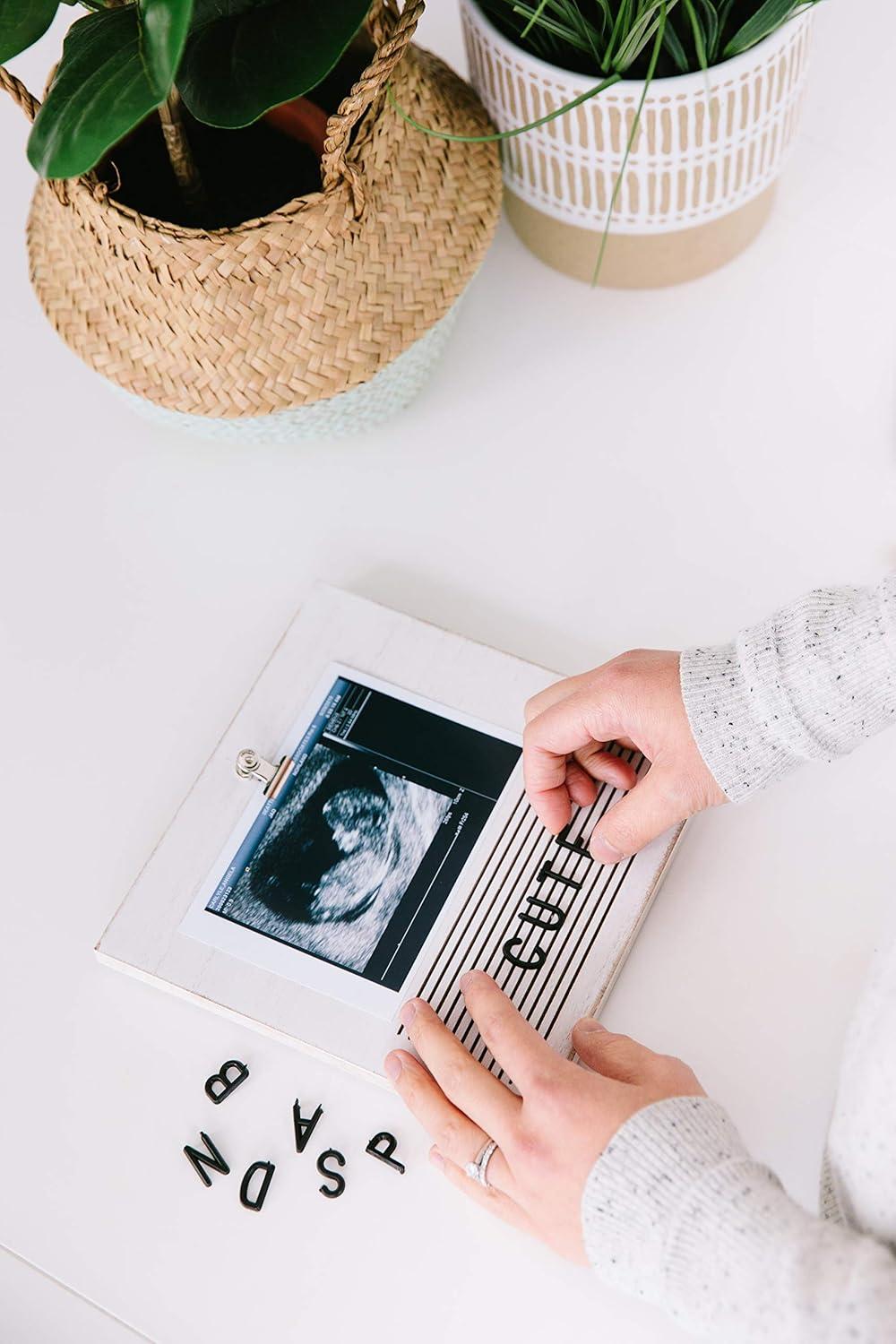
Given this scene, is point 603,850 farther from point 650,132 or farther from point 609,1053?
point 650,132

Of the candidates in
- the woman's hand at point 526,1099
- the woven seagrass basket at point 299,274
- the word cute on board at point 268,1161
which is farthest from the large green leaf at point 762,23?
the word cute on board at point 268,1161

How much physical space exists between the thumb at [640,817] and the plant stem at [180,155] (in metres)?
0.46

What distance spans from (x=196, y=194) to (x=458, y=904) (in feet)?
1.56

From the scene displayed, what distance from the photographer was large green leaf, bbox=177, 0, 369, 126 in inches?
25.2

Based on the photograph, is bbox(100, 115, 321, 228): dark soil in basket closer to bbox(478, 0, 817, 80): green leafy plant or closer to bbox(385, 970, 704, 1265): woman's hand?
bbox(478, 0, 817, 80): green leafy plant

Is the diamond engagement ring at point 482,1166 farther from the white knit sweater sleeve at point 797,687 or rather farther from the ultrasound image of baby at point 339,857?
the white knit sweater sleeve at point 797,687

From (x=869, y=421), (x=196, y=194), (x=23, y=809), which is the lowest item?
(x=23, y=809)

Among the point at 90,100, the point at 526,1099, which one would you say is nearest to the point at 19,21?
the point at 90,100

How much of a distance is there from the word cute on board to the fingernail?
0.65 feet

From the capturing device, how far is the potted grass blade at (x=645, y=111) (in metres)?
0.75

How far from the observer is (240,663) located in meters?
0.84

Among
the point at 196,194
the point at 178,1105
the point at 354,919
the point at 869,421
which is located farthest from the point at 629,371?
the point at 178,1105

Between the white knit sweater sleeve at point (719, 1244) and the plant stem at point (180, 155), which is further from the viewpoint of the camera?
the plant stem at point (180, 155)

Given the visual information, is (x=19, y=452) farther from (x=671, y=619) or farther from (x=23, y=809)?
(x=671, y=619)
